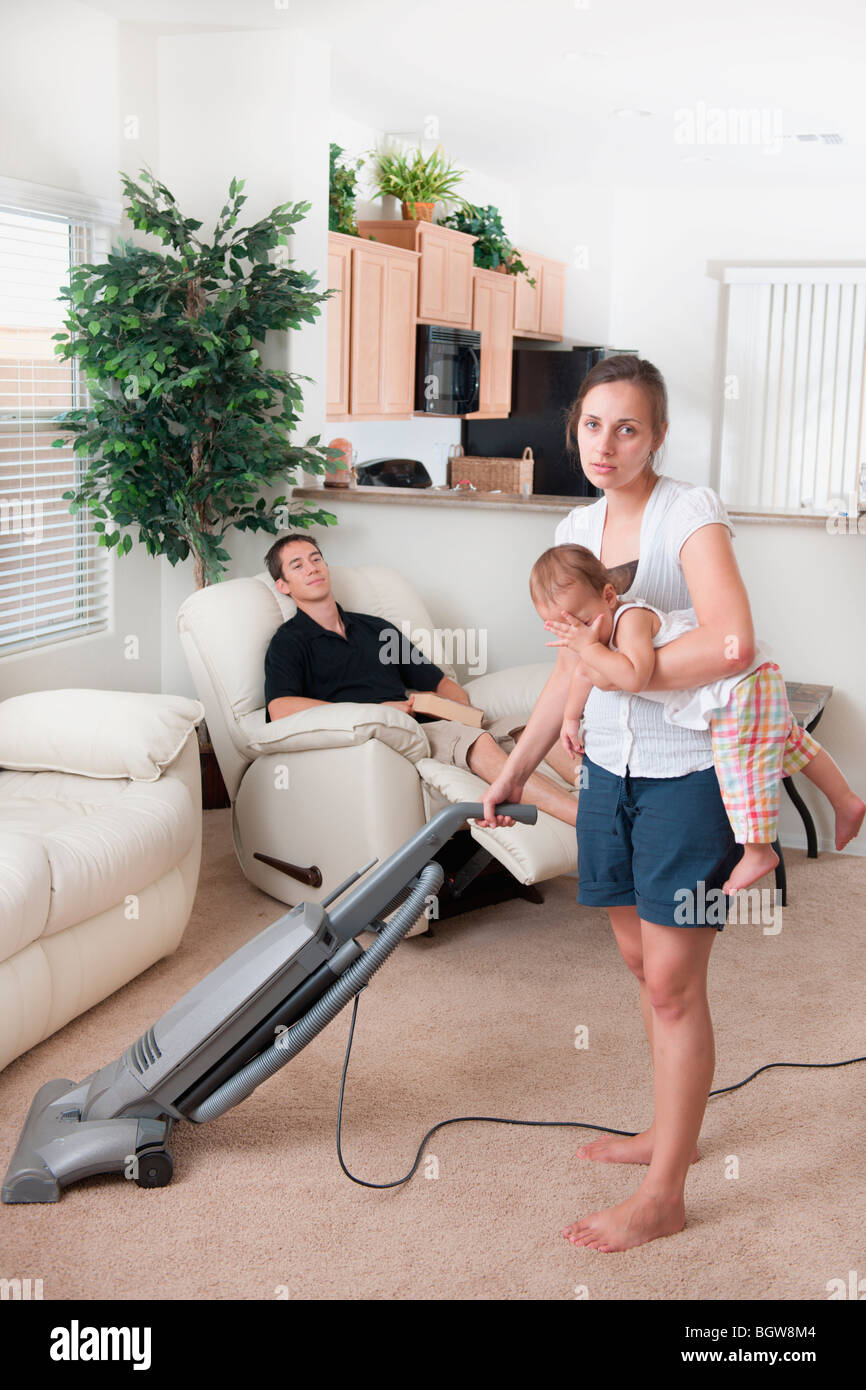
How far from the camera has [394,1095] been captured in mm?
2404

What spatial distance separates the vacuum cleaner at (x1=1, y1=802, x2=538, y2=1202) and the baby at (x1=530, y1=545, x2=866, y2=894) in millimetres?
335

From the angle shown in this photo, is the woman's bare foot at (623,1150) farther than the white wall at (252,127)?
No

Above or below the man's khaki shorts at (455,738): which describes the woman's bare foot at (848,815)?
above

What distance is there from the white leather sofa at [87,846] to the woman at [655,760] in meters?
1.00

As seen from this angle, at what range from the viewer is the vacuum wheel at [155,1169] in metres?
2.07

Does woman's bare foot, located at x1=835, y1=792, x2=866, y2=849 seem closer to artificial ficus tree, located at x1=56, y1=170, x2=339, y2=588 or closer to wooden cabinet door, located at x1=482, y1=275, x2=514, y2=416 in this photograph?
artificial ficus tree, located at x1=56, y1=170, x2=339, y2=588

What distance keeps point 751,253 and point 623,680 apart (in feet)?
21.3

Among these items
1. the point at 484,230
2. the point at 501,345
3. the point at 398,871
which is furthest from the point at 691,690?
the point at 501,345

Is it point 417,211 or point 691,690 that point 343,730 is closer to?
point 691,690

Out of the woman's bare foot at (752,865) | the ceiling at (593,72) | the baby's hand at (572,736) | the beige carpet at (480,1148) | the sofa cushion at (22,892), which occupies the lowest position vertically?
the beige carpet at (480,1148)

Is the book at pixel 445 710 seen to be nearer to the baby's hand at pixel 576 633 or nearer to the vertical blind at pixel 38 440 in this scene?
the vertical blind at pixel 38 440

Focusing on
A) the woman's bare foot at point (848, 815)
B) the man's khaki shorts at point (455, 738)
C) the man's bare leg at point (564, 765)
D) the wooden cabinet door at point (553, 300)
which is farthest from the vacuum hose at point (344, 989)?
the wooden cabinet door at point (553, 300)

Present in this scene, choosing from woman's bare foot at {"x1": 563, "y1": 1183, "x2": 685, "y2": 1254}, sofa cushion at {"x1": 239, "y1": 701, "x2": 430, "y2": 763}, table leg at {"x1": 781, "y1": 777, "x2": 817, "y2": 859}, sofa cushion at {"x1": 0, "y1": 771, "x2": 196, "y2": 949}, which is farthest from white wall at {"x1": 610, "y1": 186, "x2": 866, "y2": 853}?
woman's bare foot at {"x1": 563, "y1": 1183, "x2": 685, "y2": 1254}

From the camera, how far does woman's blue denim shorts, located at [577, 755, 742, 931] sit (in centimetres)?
174
